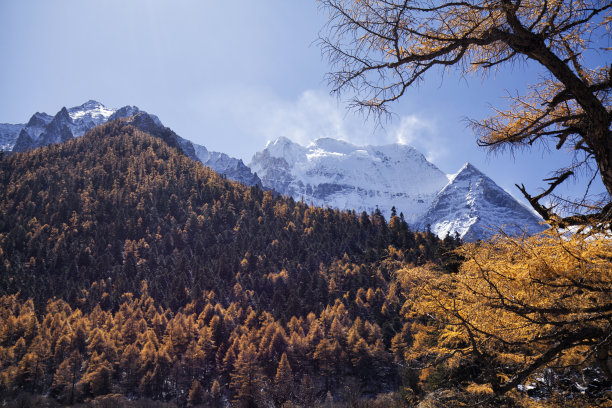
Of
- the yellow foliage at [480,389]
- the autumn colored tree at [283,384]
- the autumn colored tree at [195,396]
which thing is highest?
the yellow foliage at [480,389]

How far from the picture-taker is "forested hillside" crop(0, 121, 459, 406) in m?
60.2

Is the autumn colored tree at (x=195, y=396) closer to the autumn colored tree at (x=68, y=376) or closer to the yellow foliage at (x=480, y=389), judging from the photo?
the autumn colored tree at (x=68, y=376)

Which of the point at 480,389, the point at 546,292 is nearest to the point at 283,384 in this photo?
the point at 480,389

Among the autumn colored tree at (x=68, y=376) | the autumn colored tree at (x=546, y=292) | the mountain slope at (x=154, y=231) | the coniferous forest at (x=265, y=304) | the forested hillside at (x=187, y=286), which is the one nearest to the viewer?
the autumn colored tree at (x=546, y=292)

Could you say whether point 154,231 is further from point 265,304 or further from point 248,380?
point 248,380

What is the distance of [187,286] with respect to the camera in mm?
109125

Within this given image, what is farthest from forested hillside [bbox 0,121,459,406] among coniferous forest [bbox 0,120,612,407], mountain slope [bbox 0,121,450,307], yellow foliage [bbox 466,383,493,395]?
yellow foliage [bbox 466,383,493,395]

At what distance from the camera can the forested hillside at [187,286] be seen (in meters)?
60.2

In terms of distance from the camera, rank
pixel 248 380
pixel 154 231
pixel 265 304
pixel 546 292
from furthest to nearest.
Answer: pixel 154 231 < pixel 265 304 < pixel 248 380 < pixel 546 292

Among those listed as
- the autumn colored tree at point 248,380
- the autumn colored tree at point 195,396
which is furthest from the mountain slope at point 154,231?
the autumn colored tree at point 195,396

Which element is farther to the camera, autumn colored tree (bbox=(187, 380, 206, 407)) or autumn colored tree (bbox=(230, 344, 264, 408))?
autumn colored tree (bbox=(187, 380, 206, 407))

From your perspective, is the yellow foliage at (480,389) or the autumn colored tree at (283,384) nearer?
the yellow foliage at (480,389)

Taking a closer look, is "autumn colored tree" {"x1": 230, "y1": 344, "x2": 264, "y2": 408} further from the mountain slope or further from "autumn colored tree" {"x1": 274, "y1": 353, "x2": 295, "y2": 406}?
the mountain slope

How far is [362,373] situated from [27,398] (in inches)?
2147
